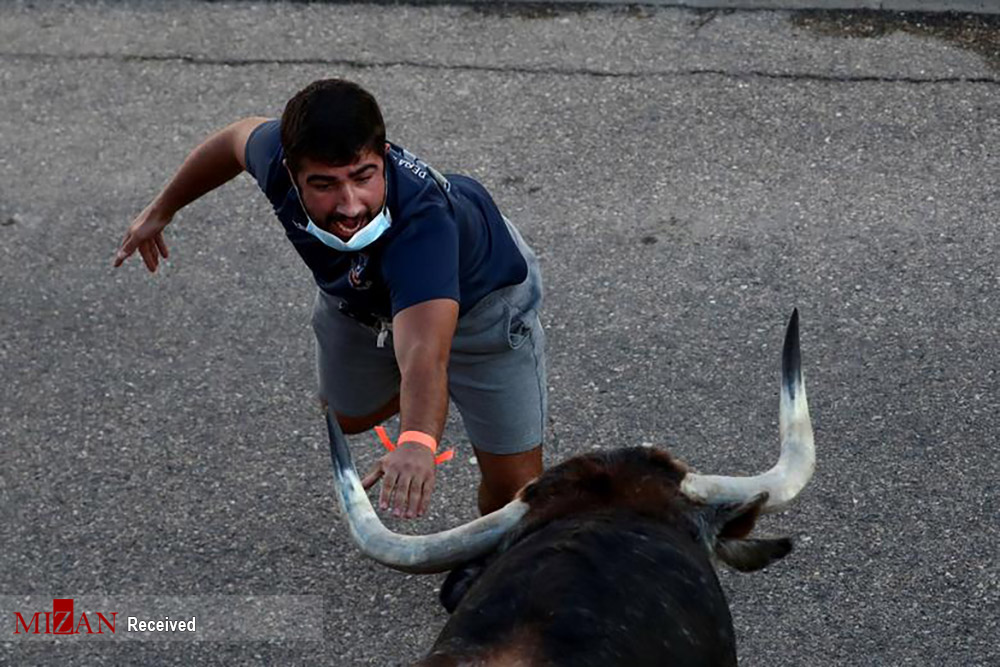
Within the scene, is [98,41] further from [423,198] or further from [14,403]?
[423,198]

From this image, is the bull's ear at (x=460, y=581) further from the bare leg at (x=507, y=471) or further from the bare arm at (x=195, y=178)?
the bare arm at (x=195, y=178)

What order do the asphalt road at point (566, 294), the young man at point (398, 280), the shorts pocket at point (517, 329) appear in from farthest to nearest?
the asphalt road at point (566, 294), the shorts pocket at point (517, 329), the young man at point (398, 280)

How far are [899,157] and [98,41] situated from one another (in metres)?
4.05

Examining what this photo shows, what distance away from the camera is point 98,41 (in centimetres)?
845

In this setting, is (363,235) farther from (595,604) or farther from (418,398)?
(595,604)

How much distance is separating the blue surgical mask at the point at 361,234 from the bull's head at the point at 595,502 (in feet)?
1.83

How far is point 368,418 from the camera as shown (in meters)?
5.31

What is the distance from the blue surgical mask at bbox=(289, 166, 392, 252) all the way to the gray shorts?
52cm

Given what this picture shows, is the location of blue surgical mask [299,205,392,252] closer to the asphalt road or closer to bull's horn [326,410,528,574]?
bull's horn [326,410,528,574]

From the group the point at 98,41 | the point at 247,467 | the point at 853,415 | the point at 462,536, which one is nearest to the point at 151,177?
the point at 98,41

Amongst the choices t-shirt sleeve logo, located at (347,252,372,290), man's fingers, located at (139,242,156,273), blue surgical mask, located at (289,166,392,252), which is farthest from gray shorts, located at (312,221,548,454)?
man's fingers, located at (139,242,156,273)

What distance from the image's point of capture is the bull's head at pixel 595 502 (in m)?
3.78

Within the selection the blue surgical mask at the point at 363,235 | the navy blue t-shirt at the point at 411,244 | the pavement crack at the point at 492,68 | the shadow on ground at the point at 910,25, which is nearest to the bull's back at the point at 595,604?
the navy blue t-shirt at the point at 411,244

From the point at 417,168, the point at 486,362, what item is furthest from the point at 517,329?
the point at 417,168
